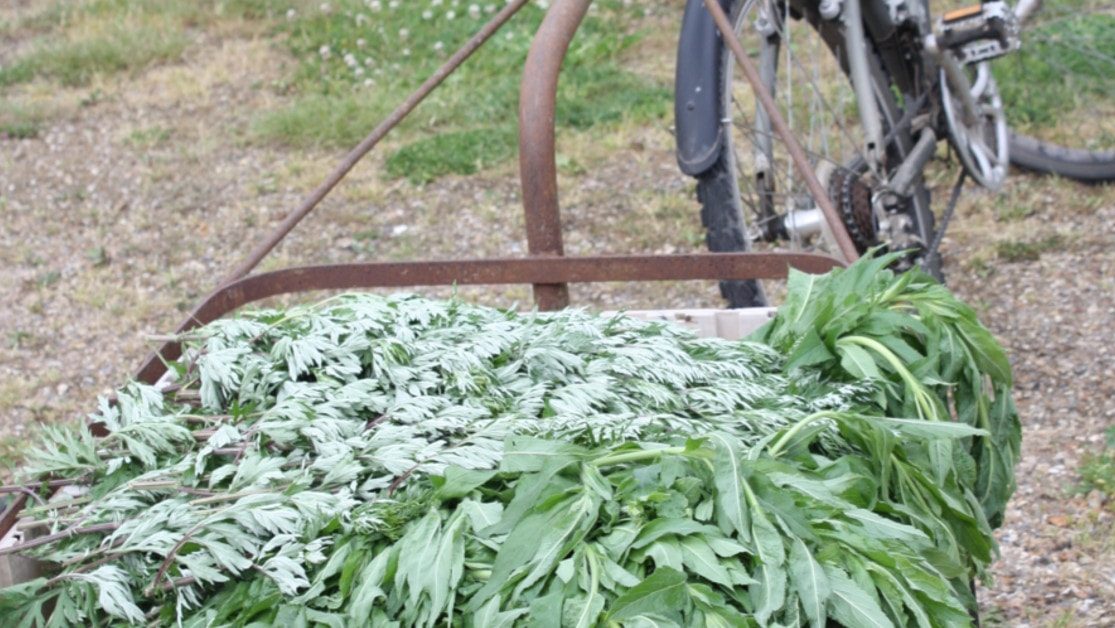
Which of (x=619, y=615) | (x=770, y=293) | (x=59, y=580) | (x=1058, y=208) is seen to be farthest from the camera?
(x=1058, y=208)

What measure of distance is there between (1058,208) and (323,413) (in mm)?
4089

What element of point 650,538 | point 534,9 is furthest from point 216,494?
point 534,9

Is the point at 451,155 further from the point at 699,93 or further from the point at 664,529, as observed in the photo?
the point at 664,529

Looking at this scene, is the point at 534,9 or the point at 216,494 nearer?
the point at 216,494

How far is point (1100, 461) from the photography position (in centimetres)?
348

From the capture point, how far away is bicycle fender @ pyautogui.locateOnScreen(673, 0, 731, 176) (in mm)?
3336

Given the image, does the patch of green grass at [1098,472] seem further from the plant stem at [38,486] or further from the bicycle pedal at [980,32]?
the plant stem at [38,486]

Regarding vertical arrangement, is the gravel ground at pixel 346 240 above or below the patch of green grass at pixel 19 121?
below

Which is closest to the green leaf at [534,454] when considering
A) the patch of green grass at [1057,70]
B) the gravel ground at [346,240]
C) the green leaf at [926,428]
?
the green leaf at [926,428]

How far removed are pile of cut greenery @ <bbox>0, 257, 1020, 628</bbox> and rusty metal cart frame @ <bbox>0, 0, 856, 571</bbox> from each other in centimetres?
33

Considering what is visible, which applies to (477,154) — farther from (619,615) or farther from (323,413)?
(619,615)

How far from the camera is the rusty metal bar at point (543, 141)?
106 inches

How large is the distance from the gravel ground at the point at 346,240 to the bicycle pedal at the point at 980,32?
864 mm

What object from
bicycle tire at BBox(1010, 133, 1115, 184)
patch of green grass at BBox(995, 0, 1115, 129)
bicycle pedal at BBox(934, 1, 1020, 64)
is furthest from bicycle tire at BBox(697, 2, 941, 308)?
patch of green grass at BBox(995, 0, 1115, 129)
